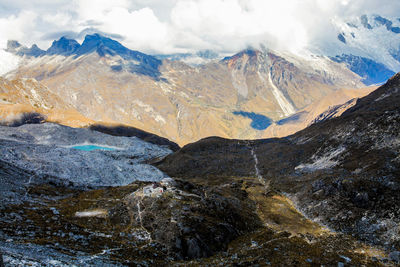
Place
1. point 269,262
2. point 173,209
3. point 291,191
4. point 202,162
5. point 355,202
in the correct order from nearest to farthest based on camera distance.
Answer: point 269,262, point 173,209, point 355,202, point 291,191, point 202,162

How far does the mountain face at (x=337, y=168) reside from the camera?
164 ft

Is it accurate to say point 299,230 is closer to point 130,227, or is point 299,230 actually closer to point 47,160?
point 130,227

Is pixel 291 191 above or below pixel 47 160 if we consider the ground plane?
below

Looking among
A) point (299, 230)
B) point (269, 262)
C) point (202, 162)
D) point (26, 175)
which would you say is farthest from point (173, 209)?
point (202, 162)

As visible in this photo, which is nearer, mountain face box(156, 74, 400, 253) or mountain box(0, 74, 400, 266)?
mountain box(0, 74, 400, 266)

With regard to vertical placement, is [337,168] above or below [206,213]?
below

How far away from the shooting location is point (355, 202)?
55.7m

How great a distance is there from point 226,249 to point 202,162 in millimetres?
100696

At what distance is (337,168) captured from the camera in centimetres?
8400

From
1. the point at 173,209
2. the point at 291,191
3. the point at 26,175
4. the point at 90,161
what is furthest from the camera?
the point at 90,161

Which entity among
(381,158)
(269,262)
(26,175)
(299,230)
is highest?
(26,175)

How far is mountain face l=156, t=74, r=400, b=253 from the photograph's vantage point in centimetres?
5000

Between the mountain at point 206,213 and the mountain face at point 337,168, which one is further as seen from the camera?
the mountain face at point 337,168

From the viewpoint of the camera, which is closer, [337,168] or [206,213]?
[206,213]
